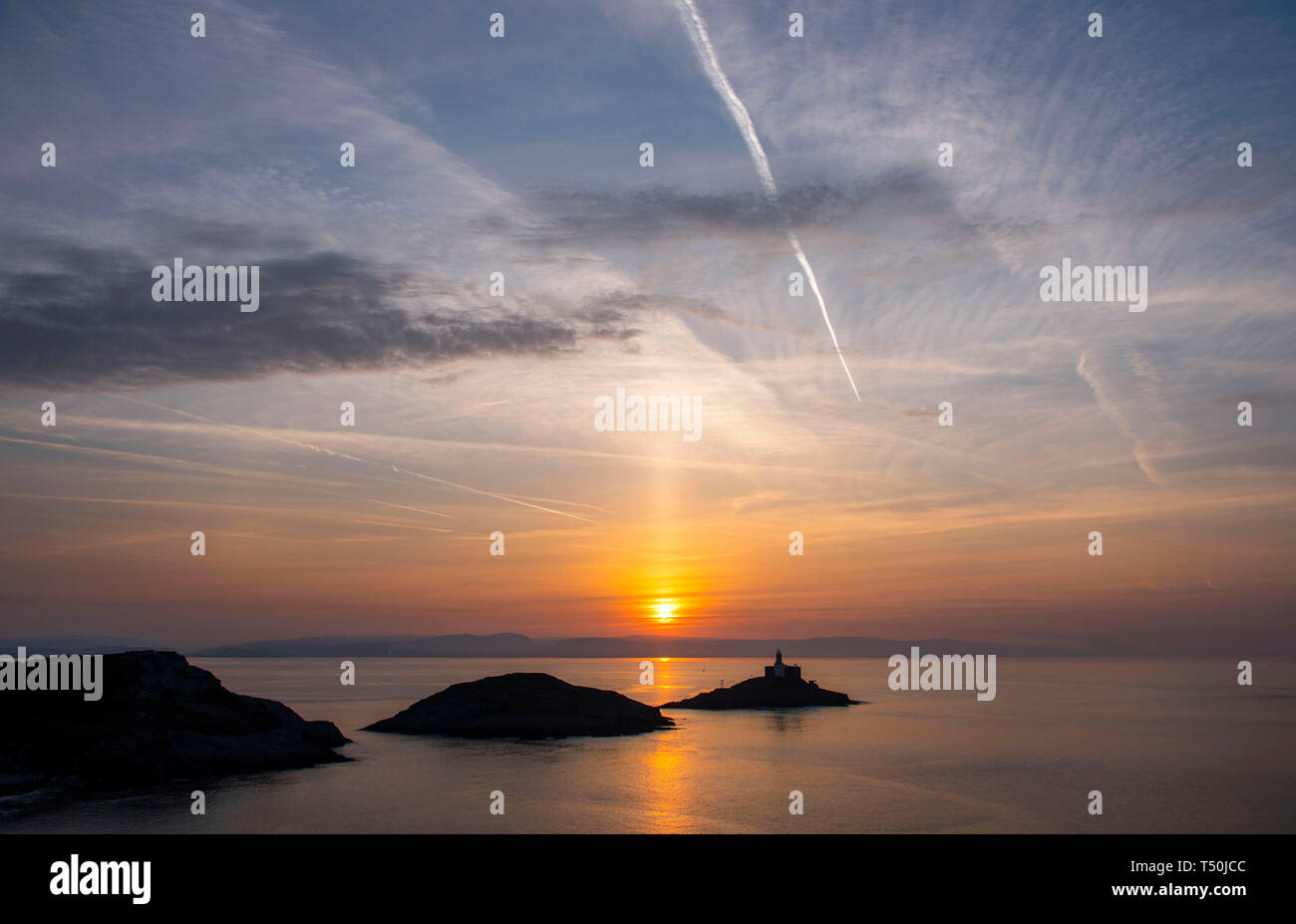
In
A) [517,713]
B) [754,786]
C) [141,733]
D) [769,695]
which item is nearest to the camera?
[141,733]

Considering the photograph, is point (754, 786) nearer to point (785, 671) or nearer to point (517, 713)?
point (517, 713)

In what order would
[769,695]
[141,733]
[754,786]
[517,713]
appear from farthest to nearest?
[769,695]
[517,713]
[754,786]
[141,733]

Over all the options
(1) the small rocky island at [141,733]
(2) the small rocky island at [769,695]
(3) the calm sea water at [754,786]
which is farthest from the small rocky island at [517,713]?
(2) the small rocky island at [769,695]

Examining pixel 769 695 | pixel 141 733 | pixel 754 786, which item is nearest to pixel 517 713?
pixel 754 786
